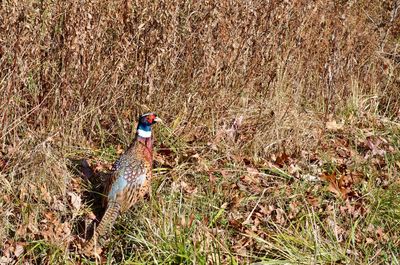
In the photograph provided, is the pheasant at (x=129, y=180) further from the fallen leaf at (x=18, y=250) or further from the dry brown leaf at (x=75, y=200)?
the fallen leaf at (x=18, y=250)

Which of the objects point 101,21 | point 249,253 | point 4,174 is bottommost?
point 249,253

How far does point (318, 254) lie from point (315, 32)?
272 centimetres

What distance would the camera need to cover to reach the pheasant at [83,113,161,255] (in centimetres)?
426

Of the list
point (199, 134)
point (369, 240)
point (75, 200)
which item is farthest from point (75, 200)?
point (369, 240)

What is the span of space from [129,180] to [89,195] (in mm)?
413

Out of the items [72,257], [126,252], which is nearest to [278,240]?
[126,252]

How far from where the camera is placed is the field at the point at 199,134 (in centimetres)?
423

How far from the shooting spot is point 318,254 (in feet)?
13.4

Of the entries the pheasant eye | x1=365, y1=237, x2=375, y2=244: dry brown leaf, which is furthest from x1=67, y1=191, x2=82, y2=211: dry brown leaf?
x1=365, y1=237, x2=375, y2=244: dry brown leaf

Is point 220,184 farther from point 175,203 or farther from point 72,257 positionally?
point 72,257

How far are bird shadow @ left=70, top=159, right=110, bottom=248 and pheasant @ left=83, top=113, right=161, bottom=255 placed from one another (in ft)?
0.44

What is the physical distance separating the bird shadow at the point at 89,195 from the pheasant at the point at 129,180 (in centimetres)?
13

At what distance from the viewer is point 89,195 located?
182 inches

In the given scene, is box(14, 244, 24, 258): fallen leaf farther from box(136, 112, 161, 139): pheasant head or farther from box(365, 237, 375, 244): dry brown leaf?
box(365, 237, 375, 244): dry brown leaf
